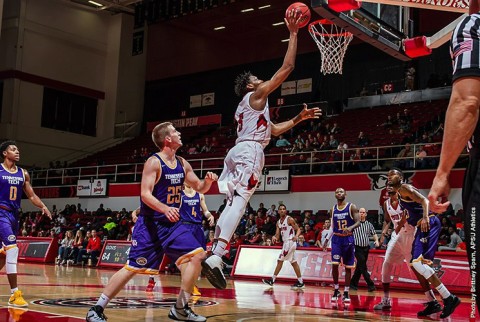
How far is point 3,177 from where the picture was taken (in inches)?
319

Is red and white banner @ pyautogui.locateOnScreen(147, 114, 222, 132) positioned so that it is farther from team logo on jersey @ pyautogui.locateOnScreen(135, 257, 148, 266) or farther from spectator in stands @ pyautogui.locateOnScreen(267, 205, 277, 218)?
team logo on jersey @ pyautogui.locateOnScreen(135, 257, 148, 266)

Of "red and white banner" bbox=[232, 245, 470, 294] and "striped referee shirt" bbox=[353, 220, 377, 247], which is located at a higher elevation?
"striped referee shirt" bbox=[353, 220, 377, 247]

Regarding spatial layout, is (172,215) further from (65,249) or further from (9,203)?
(65,249)

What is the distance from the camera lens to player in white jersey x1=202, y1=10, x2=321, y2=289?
6.35 metres

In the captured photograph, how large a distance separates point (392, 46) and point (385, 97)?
1758cm

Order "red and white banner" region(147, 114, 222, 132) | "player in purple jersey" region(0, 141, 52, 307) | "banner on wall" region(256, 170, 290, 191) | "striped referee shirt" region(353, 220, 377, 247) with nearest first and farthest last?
"player in purple jersey" region(0, 141, 52, 307) < "striped referee shirt" region(353, 220, 377, 247) < "banner on wall" region(256, 170, 290, 191) < "red and white banner" region(147, 114, 222, 132)

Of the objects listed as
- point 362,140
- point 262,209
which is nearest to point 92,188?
point 262,209

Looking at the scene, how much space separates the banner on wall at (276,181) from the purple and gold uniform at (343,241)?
961cm

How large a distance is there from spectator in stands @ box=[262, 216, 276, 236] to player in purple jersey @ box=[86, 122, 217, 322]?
12667 mm

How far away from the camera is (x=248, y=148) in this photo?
6660 mm

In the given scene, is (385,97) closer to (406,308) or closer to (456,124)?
(406,308)

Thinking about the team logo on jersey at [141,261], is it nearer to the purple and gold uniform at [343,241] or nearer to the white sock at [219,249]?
the white sock at [219,249]

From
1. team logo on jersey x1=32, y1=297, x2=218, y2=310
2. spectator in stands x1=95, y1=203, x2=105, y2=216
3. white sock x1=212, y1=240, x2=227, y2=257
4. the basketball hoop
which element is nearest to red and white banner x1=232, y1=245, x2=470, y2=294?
the basketball hoop

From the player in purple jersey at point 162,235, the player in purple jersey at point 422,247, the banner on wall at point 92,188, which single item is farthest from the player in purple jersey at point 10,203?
the banner on wall at point 92,188
